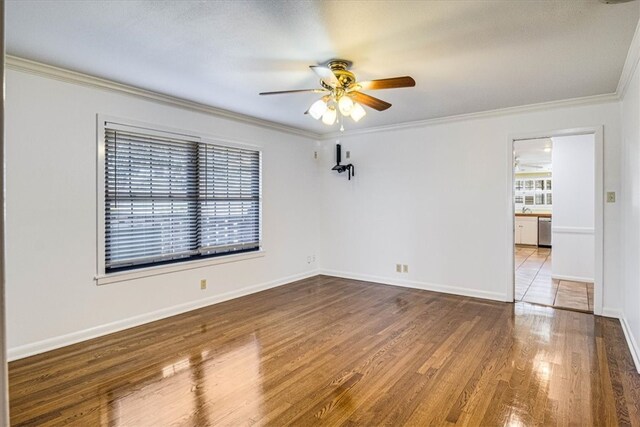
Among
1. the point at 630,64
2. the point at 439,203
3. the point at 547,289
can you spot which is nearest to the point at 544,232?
the point at 547,289

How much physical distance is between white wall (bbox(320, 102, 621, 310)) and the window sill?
69.6 inches

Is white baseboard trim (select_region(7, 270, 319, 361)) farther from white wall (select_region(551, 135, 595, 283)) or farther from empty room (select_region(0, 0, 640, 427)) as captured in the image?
white wall (select_region(551, 135, 595, 283))

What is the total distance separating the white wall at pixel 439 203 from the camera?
4.14 metres

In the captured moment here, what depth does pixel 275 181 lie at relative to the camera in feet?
17.6

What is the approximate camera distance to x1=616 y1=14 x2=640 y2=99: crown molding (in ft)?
8.21

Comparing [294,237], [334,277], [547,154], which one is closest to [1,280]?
[294,237]

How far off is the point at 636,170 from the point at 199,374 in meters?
3.72

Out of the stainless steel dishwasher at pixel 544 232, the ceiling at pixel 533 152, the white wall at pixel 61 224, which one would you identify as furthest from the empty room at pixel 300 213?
the stainless steel dishwasher at pixel 544 232

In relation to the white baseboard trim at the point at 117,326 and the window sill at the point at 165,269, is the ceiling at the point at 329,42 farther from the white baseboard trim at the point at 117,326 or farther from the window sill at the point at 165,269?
the white baseboard trim at the point at 117,326

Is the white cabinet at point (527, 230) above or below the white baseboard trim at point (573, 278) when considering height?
above

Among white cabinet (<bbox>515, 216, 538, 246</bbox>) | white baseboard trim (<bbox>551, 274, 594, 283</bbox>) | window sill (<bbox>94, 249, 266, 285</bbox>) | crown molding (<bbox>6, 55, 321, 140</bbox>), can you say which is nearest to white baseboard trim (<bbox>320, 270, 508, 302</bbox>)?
window sill (<bbox>94, 249, 266, 285</bbox>)

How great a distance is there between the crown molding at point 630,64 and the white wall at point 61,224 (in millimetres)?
4105

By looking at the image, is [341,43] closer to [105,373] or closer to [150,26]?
[150,26]

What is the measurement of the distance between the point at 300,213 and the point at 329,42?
354cm
